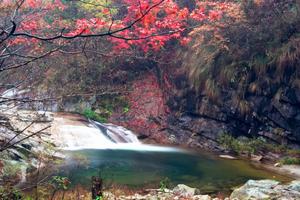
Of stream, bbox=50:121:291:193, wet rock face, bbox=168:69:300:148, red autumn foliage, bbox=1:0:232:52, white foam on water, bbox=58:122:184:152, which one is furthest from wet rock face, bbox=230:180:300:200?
white foam on water, bbox=58:122:184:152

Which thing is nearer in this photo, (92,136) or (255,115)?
(255,115)

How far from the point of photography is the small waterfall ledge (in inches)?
540

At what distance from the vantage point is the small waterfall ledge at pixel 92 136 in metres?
13.7

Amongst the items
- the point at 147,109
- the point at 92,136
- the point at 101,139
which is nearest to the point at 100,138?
the point at 101,139

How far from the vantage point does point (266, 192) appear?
7.58 metres

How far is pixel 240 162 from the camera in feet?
40.3

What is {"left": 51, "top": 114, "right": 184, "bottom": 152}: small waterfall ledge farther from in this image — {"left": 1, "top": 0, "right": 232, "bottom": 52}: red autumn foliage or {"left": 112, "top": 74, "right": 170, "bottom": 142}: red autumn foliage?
{"left": 1, "top": 0, "right": 232, "bottom": 52}: red autumn foliage

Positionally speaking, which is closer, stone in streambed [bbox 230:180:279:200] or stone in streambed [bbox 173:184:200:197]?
stone in streambed [bbox 230:180:279:200]

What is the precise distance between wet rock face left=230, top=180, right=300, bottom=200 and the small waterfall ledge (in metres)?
6.10

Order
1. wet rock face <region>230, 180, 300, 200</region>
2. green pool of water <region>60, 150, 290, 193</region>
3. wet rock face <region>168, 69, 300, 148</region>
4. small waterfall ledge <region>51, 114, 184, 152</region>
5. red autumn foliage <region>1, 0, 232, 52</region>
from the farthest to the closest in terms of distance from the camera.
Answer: small waterfall ledge <region>51, 114, 184, 152</region> → red autumn foliage <region>1, 0, 232, 52</region> → wet rock face <region>168, 69, 300, 148</region> → green pool of water <region>60, 150, 290, 193</region> → wet rock face <region>230, 180, 300, 200</region>

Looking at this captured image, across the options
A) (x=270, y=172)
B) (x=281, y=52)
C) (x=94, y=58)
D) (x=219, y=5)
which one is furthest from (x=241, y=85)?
(x=94, y=58)

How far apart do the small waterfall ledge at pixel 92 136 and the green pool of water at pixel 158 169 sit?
1.07 metres

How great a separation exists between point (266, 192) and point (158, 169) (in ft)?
11.9

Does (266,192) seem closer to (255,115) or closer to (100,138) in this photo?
(255,115)
